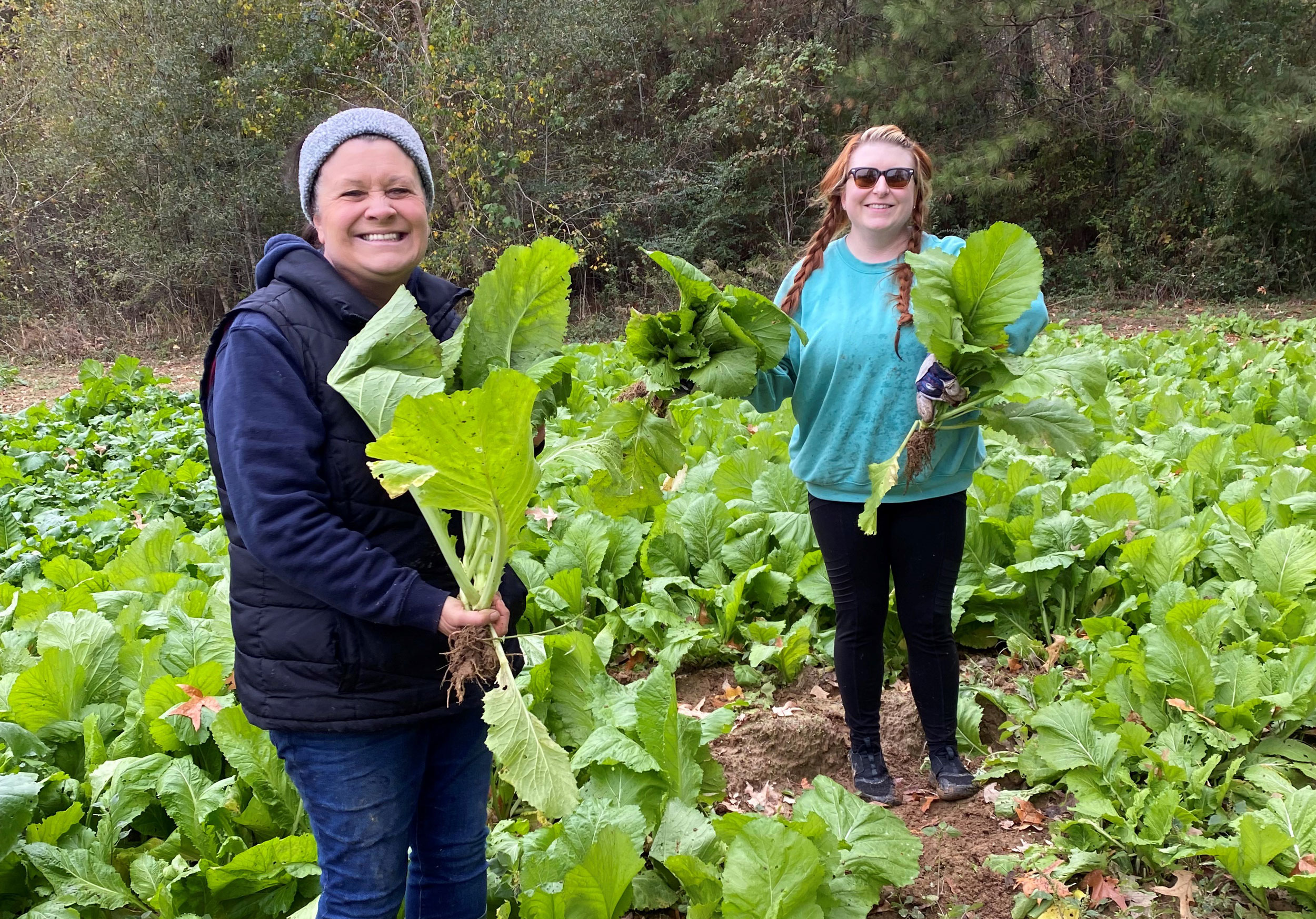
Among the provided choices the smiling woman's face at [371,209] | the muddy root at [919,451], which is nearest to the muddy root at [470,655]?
the smiling woman's face at [371,209]

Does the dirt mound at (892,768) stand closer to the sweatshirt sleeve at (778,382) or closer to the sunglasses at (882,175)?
the sweatshirt sleeve at (778,382)

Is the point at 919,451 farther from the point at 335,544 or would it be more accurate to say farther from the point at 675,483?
the point at 675,483

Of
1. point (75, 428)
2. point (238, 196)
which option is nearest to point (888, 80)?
point (238, 196)

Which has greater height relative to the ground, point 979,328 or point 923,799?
point 979,328

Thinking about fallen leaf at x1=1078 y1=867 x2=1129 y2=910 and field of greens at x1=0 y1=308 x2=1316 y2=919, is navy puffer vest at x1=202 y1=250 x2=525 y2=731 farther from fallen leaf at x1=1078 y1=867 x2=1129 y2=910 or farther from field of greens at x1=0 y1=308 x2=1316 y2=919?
fallen leaf at x1=1078 y1=867 x2=1129 y2=910

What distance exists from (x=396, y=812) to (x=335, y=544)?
1.94 feet

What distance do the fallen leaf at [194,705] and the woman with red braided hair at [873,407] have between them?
2.05 metres

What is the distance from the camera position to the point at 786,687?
4316 mm

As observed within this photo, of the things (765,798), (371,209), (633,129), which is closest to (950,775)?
(765,798)

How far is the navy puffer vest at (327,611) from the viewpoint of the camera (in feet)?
6.19

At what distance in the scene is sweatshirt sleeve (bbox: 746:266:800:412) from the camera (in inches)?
119

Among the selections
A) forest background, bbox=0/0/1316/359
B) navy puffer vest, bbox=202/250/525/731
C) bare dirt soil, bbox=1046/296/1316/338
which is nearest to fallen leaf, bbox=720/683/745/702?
navy puffer vest, bbox=202/250/525/731

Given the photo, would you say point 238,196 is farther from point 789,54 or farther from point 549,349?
point 549,349

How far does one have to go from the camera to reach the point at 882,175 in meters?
2.99
